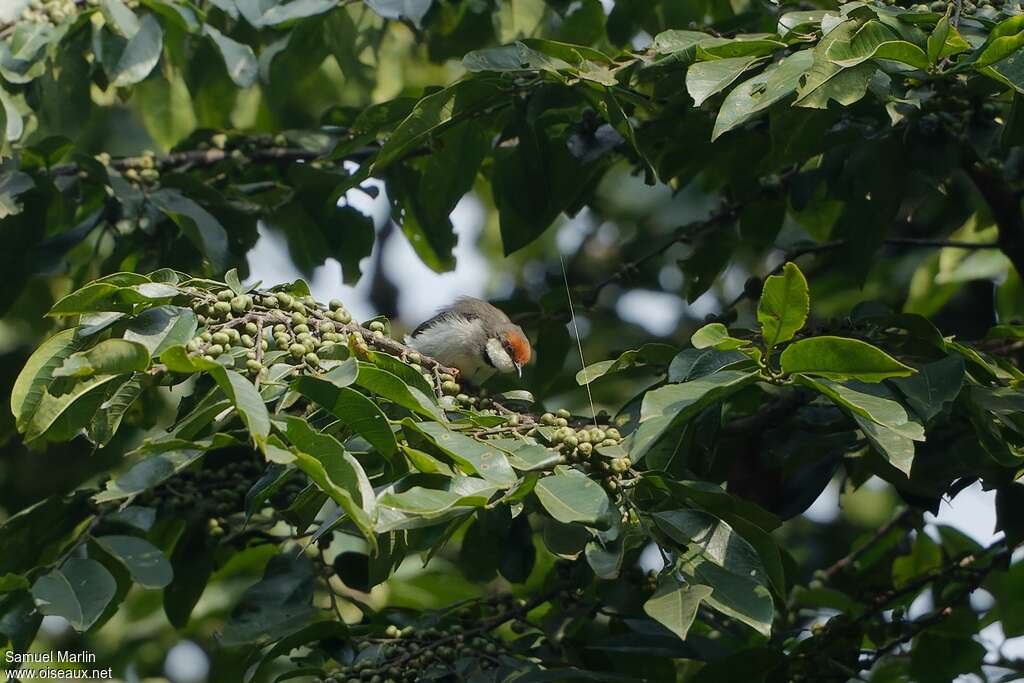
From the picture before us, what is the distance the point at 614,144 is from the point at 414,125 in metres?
0.85

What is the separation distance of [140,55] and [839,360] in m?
2.74

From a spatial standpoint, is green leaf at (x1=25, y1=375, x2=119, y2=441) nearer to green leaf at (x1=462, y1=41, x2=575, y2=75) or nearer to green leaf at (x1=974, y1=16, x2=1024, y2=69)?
green leaf at (x1=462, y1=41, x2=575, y2=75)

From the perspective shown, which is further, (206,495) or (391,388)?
(206,495)

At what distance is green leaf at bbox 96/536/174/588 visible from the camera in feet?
10.2

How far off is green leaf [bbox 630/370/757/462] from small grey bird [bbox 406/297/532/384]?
104 inches

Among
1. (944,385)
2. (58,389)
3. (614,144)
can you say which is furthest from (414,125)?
(944,385)

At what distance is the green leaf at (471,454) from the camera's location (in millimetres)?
2316

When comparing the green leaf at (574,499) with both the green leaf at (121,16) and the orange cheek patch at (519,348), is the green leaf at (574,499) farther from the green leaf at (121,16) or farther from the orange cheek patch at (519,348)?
the orange cheek patch at (519,348)

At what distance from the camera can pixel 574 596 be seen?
3.75 metres

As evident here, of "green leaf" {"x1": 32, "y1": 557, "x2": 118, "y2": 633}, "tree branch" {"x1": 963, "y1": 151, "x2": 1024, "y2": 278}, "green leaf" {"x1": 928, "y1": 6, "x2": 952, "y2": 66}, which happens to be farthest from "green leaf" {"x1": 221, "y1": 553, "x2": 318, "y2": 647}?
"tree branch" {"x1": 963, "y1": 151, "x2": 1024, "y2": 278}

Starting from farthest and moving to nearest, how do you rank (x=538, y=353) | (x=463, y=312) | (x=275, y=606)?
(x=463, y=312) < (x=538, y=353) < (x=275, y=606)

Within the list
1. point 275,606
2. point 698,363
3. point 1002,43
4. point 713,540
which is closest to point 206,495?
point 275,606

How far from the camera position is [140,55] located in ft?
13.0

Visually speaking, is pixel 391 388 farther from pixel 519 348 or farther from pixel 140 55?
pixel 519 348
